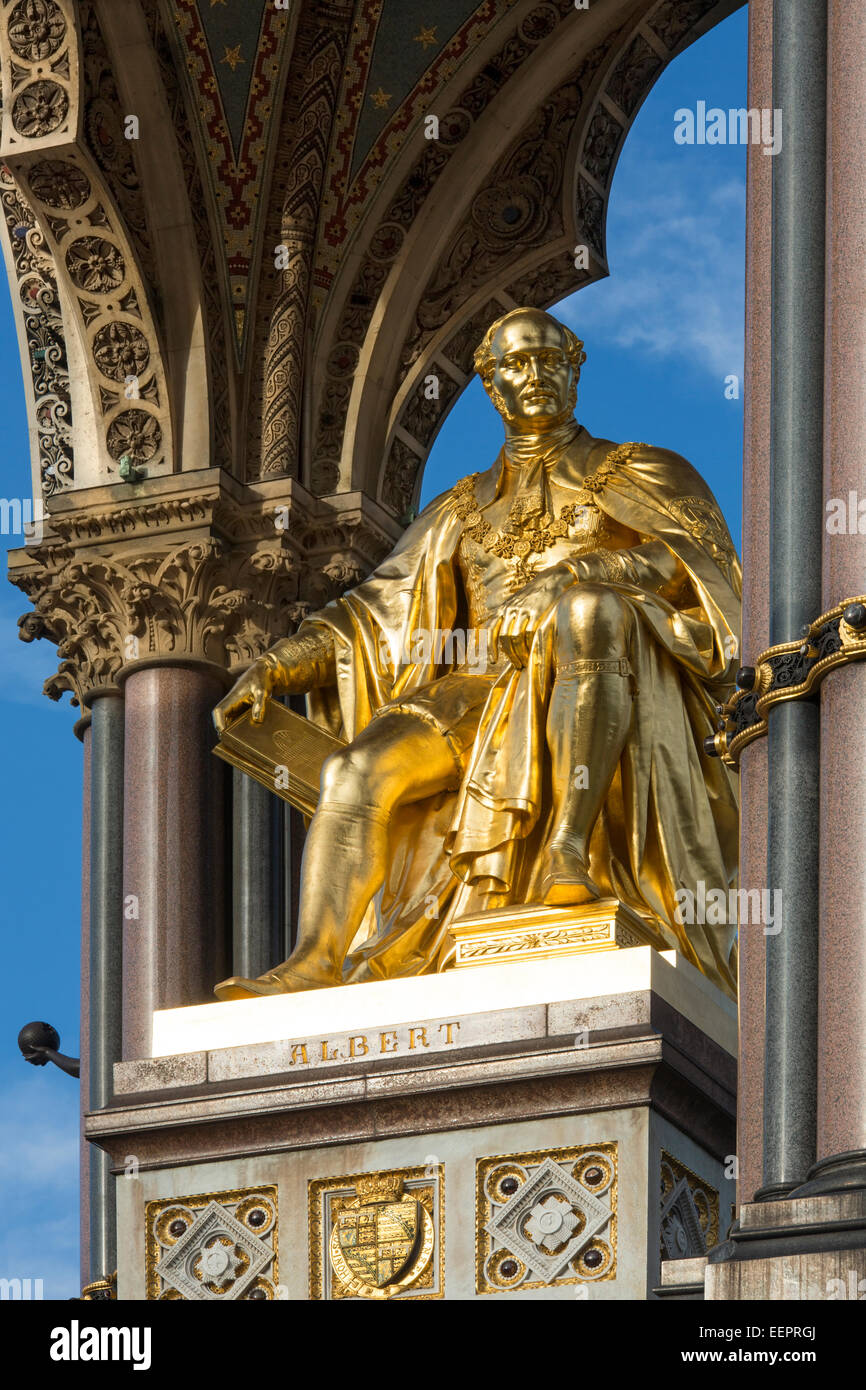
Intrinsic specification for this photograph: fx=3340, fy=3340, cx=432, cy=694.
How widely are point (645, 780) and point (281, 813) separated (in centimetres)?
343

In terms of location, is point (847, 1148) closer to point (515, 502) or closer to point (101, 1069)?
point (515, 502)

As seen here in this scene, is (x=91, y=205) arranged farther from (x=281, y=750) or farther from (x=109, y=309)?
(x=281, y=750)

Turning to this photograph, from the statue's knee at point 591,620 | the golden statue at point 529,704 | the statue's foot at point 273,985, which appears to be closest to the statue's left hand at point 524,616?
the golden statue at point 529,704

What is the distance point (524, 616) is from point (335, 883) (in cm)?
105

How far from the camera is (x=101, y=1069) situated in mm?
13383

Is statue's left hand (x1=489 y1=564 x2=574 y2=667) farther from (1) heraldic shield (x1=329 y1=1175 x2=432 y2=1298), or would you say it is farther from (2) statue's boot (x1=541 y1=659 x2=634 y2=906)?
(1) heraldic shield (x1=329 y1=1175 x2=432 y2=1298)

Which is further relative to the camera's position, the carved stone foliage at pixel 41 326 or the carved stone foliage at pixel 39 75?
the carved stone foliage at pixel 41 326

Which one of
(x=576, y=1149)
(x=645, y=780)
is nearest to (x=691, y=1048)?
(x=576, y=1149)

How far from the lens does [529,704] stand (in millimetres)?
10562

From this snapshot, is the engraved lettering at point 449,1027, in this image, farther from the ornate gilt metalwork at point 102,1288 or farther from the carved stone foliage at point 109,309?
the carved stone foliage at point 109,309

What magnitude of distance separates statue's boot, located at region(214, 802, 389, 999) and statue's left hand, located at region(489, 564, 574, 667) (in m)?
0.67

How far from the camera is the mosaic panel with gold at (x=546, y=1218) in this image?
930 cm

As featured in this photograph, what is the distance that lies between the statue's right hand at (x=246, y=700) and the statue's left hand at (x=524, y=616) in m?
0.90

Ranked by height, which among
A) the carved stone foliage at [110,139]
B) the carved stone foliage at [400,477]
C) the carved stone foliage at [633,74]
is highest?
the carved stone foliage at [633,74]
